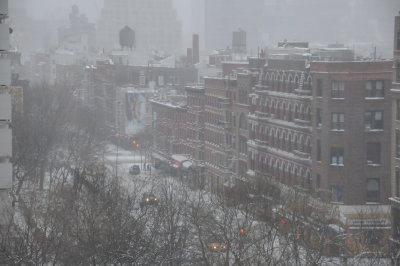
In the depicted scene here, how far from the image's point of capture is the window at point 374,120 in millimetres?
48975

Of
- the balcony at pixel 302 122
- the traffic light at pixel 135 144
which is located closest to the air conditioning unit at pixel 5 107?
the balcony at pixel 302 122

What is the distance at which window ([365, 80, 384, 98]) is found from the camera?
160ft

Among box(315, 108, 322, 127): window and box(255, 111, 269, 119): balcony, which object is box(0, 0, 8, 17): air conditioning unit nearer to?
box(315, 108, 322, 127): window

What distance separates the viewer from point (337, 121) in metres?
49.6

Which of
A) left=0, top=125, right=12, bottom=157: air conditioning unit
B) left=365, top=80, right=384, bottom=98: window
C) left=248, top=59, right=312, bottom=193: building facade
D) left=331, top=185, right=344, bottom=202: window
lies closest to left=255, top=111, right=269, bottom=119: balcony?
left=248, top=59, right=312, bottom=193: building facade

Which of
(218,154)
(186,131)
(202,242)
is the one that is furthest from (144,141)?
(202,242)

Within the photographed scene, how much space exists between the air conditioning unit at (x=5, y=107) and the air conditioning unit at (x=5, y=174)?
1124 millimetres

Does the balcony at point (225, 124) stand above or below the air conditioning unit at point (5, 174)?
below

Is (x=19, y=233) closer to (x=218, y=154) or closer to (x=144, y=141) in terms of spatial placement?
(x=218, y=154)

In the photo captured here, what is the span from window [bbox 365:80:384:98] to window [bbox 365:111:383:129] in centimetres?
70

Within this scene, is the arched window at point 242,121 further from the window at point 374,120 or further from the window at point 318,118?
the window at point 374,120

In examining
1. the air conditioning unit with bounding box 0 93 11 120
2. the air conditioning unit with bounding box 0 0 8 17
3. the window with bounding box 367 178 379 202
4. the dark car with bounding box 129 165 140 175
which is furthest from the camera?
the dark car with bounding box 129 165 140 175

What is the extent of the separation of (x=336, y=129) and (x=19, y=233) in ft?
67.5

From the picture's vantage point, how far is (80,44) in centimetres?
16838
